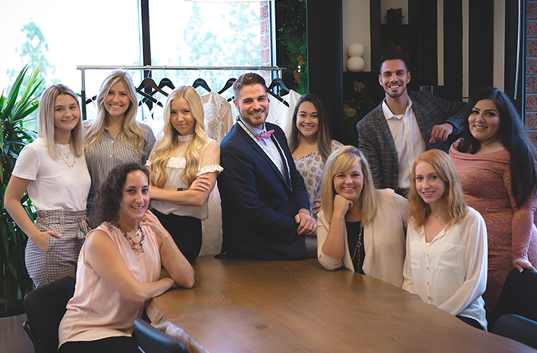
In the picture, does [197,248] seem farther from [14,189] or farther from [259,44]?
[259,44]

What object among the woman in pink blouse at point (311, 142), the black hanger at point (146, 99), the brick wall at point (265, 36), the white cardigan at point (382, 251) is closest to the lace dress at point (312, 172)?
the woman in pink blouse at point (311, 142)

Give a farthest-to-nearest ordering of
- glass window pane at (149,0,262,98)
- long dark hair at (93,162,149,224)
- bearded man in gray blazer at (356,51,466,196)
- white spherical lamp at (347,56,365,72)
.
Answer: glass window pane at (149,0,262,98)
white spherical lamp at (347,56,365,72)
bearded man in gray blazer at (356,51,466,196)
long dark hair at (93,162,149,224)

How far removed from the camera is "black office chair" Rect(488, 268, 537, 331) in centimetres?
205

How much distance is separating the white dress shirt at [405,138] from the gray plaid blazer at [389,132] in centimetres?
3

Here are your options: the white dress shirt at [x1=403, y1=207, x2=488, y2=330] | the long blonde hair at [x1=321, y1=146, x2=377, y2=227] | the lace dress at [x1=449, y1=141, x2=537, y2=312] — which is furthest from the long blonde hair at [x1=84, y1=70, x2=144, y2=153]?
the lace dress at [x1=449, y1=141, x2=537, y2=312]

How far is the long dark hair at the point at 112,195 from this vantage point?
7.13ft

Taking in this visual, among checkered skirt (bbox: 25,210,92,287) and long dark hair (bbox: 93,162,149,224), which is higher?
long dark hair (bbox: 93,162,149,224)

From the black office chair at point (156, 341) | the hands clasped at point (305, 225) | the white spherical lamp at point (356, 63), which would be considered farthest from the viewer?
the white spherical lamp at point (356, 63)

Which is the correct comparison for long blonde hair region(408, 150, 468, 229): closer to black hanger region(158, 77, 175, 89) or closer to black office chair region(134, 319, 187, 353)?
black office chair region(134, 319, 187, 353)

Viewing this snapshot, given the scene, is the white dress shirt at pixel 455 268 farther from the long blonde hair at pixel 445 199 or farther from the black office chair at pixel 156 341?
the black office chair at pixel 156 341

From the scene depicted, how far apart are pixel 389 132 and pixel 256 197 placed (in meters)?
1.11

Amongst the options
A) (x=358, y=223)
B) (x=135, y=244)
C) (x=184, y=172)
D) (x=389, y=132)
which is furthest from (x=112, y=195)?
(x=389, y=132)

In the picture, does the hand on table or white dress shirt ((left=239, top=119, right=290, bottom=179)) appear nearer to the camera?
the hand on table

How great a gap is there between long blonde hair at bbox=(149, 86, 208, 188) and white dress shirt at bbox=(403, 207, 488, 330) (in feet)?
4.04
